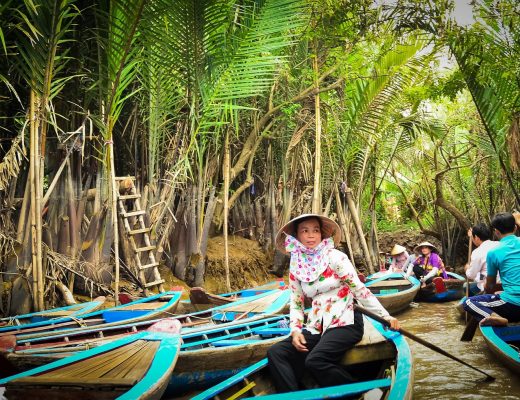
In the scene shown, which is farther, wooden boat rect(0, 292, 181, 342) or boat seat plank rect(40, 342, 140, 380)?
wooden boat rect(0, 292, 181, 342)

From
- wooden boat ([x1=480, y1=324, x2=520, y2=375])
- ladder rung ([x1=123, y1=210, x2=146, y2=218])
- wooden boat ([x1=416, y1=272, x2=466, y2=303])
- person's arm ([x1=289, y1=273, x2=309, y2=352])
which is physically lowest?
wooden boat ([x1=416, y1=272, x2=466, y2=303])

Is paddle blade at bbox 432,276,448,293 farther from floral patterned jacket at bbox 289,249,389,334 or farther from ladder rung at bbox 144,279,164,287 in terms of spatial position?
floral patterned jacket at bbox 289,249,389,334

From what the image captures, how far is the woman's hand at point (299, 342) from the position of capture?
151 inches

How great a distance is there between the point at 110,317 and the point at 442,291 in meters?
7.01

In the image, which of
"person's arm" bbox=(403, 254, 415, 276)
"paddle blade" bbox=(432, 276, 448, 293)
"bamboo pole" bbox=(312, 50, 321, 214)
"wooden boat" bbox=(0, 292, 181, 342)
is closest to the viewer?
"wooden boat" bbox=(0, 292, 181, 342)

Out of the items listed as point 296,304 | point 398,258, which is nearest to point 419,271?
point 398,258

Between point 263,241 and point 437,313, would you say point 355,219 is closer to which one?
point 263,241

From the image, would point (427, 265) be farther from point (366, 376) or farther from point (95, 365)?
point (95, 365)

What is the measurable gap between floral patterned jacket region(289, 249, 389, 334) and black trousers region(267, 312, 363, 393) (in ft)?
0.23

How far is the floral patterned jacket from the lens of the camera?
12.6 feet

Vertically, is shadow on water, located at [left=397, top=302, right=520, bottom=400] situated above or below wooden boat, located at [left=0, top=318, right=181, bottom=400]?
below

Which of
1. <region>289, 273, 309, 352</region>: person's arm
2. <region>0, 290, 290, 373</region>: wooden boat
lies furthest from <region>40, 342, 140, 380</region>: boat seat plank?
<region>289, 273, 309, 352</region>: person's arm

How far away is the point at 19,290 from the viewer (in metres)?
7.02

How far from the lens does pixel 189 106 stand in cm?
933
